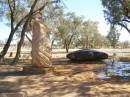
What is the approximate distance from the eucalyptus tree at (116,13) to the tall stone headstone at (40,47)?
649 inches

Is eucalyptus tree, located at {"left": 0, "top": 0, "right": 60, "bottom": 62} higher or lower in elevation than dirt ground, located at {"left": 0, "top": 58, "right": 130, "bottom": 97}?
higher

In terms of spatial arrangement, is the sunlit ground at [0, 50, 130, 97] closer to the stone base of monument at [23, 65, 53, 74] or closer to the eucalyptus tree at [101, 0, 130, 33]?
the stone base of monument at [23, 65, 53, 74]

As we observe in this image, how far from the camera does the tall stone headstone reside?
65.7 feet

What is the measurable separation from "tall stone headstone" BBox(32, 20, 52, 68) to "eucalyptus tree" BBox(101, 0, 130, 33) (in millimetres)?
16483

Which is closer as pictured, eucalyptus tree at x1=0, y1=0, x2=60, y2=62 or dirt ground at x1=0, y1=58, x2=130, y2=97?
dirt ground at x1=0, y1=58, x2=130, y2=97

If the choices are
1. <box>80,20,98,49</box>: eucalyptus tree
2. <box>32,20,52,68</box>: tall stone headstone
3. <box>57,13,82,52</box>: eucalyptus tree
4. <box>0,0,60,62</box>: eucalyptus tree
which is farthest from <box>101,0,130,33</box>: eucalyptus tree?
<box>80,20,98,49</box>: eucalyptus tree

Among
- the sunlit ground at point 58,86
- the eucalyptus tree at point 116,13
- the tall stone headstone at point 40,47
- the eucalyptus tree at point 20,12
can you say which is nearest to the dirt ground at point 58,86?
the sunlit ground at point 58,86

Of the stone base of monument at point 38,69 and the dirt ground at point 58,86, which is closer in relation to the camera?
the dirt ground at point 58,86

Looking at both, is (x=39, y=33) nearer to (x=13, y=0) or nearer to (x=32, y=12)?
(x=32, y=12)

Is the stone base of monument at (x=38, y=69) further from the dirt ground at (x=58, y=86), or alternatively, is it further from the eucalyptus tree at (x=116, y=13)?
the eucalyptus tree at (x=116, y=13)

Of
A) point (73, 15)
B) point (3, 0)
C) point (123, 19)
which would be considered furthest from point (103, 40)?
point (3, 0)

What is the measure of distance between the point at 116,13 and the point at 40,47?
20.2m

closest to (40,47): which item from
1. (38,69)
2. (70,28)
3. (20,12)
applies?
(38,69)

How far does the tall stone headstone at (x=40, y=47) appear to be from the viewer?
20.0 m
